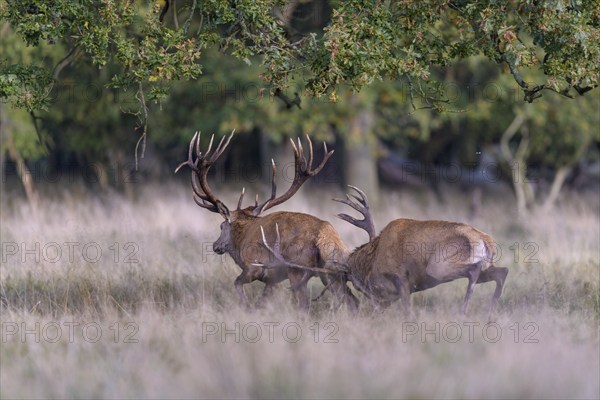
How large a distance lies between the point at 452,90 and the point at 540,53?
2514 millimetres

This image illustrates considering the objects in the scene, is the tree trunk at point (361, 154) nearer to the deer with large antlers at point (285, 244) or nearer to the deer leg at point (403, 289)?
the deer with large antlers at point (285, 244)

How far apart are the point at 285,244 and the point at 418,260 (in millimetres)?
1131

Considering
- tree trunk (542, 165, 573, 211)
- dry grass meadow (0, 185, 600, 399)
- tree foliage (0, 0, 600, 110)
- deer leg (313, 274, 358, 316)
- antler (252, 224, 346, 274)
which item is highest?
tree foliage (0, 0, 600, 110)

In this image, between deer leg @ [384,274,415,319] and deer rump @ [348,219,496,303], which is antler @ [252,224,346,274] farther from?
deer leg @ [384,274,415,319]

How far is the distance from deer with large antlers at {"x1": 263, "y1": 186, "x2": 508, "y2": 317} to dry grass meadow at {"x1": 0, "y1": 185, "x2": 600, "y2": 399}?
21 centimetres

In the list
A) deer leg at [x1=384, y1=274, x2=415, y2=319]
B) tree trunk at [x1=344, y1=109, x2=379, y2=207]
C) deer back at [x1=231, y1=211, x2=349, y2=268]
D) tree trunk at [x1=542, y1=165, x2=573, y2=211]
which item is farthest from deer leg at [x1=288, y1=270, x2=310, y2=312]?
tree trunk at [x1=542, y1=165, x2=573, y2=211]

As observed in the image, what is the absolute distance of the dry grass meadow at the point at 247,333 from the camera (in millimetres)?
6453

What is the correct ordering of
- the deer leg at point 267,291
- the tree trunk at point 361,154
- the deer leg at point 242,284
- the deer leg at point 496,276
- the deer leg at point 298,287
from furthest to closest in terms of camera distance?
1. the tree trunk at point 361,154
2. the deer leg at point 242,284
3. the deer leg at point 267,291
4. the deer leg at point 298,287
5. the deer leg at point 496,276

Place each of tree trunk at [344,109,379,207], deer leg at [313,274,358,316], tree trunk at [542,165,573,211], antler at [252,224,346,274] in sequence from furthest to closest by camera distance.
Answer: tree trunk at [542,165,573,211]
tree trunk at [344,109,379,207]
deer leg at [313,274,358,316]
antler at [252,224,346,274]

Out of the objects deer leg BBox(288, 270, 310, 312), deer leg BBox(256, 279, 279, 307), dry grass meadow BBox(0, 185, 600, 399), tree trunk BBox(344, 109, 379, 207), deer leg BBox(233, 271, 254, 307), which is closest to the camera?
dry grass meadow BBox(0, 185, 600, 399)

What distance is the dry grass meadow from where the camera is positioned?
645 cm

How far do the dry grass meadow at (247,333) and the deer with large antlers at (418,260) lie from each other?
21 centimetres

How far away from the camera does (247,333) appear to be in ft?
26.1

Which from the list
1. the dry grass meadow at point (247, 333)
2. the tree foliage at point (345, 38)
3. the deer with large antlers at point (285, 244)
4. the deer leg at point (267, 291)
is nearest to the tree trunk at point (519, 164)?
the dry grass meadow at point (247, 333)
